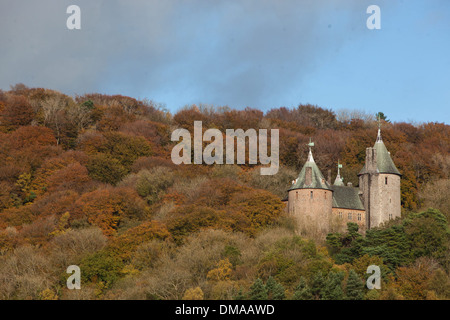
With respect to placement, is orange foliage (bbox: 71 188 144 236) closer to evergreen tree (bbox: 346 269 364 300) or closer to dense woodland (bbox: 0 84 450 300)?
dense woodland (bbox: 0 84 450 300)

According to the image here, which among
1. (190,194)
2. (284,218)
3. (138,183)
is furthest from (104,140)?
(284,218)

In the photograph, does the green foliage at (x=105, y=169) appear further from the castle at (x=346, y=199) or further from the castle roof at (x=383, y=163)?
the castle roof at (x=383, y=163)

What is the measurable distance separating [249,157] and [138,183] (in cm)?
1340

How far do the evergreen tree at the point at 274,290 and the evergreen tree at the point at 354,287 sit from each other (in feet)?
14.0

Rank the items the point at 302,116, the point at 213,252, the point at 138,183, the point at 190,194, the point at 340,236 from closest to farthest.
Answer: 1. the point at 213,252
2. the point at 340,236
3. the point at 190,194
4. the point at 138,183
5. the point at 302,116

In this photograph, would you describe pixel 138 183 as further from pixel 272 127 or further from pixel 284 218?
pixel 272 127

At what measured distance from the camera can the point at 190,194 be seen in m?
67.2

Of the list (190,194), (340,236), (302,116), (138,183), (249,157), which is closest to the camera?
(340,236)

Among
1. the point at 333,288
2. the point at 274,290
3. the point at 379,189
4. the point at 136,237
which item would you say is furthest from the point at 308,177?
the point at 274,290

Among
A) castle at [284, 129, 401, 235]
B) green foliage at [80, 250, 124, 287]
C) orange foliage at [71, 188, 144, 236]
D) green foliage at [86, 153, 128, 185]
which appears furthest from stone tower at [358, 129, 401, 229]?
green foliage at [86, 153, 128, 185]

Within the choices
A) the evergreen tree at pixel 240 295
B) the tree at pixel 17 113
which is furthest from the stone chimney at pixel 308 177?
the tree at pixel 17 113

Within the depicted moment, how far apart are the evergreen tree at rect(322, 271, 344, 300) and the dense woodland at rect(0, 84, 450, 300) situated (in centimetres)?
9

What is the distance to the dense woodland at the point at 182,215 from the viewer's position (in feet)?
166
